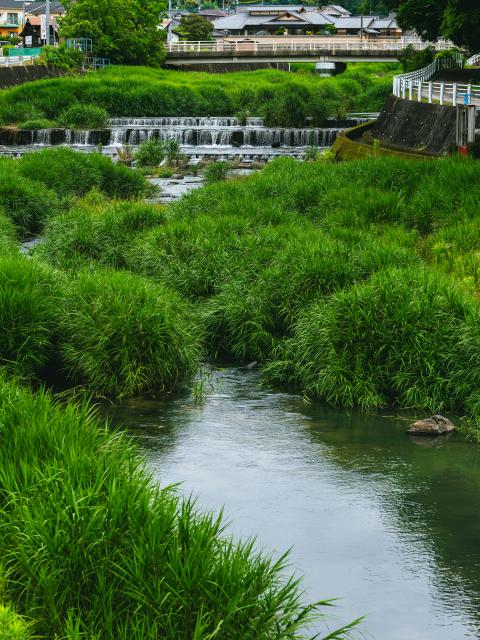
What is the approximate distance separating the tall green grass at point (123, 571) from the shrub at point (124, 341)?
4.94m

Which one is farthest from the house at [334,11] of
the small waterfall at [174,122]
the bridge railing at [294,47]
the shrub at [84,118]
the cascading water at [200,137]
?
the cascading water at [200,137]

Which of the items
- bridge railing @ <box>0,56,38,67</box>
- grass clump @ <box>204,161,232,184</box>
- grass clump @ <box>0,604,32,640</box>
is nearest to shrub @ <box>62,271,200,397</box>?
grass clump @ <box>0,604,32,640</box>

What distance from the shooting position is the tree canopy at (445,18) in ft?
102

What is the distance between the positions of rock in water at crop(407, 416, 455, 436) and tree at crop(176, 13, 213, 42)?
9484 centimetres

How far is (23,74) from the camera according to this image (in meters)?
57.9

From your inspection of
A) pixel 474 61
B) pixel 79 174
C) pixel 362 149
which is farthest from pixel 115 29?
pixel 79 174

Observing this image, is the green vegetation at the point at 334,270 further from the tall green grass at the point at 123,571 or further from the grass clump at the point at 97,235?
the tall green grass at the point at 123,571

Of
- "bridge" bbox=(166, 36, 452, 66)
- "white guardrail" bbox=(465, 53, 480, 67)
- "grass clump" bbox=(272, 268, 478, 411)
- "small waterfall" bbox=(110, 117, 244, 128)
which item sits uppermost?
"bridge" bbox=(166, 36, 452, 66)

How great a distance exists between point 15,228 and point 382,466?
12111mm

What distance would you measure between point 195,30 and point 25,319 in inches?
3741

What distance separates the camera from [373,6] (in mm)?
130500

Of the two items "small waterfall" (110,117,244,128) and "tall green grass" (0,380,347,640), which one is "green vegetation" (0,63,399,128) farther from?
"tall green grass" (0,380,347,640)

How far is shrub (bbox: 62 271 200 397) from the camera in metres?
12.0

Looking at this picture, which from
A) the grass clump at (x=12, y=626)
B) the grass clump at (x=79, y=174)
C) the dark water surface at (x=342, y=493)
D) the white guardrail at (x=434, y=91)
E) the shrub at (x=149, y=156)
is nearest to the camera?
the grass clump at (x=12, y=626)
